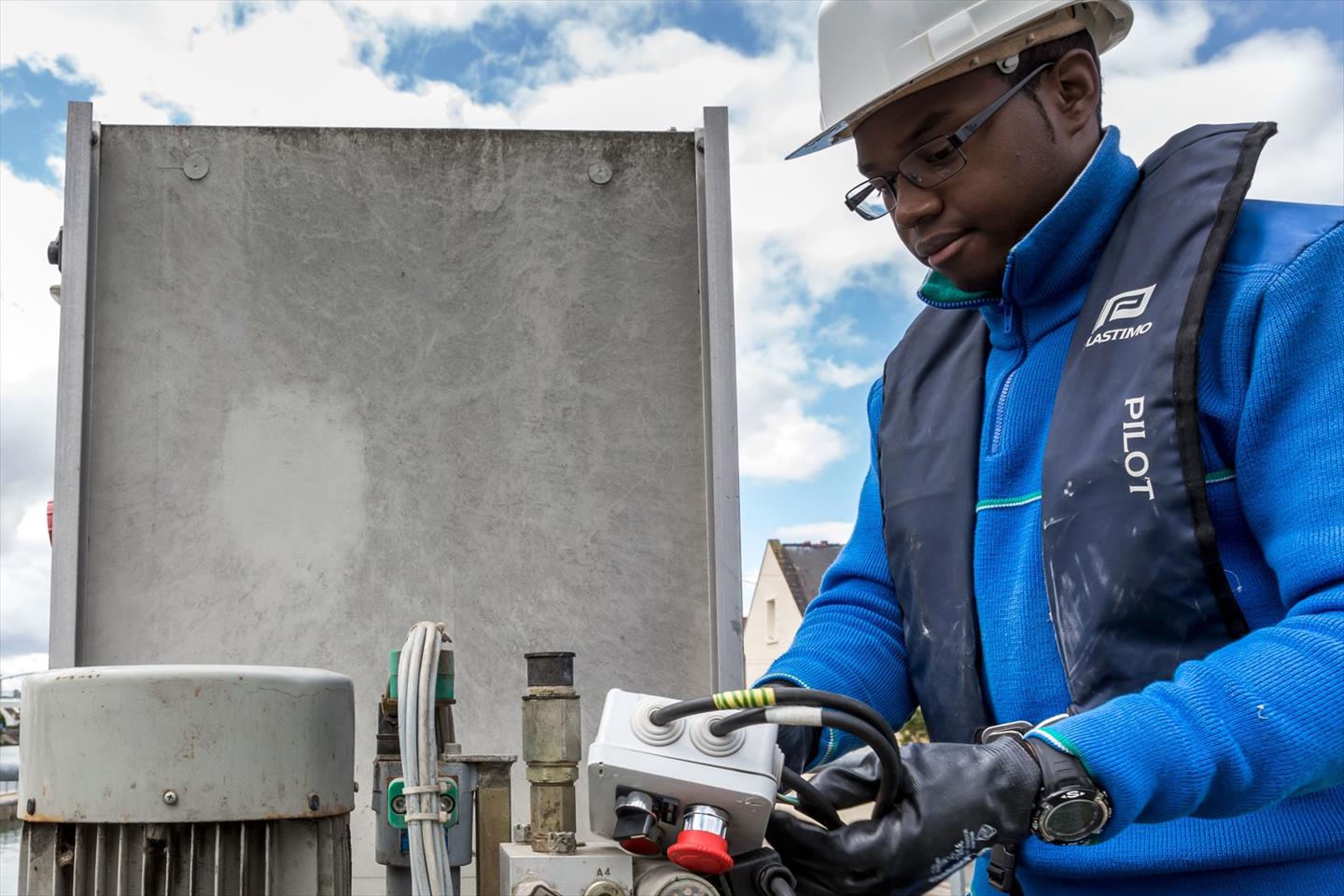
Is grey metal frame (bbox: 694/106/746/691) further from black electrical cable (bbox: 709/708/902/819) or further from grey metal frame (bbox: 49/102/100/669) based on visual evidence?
black electrical cable (bbox: 709/708/902/819)

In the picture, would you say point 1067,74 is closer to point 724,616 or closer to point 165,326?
point 724,616

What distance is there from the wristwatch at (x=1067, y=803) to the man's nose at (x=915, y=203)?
2.65 feet

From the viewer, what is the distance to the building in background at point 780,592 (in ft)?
86.5

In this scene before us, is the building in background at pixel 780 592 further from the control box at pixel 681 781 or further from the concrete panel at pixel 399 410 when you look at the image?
the control box at pixel 681 781

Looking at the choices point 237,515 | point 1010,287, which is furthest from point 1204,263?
point 237,515

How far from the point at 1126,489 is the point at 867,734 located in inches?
17.8

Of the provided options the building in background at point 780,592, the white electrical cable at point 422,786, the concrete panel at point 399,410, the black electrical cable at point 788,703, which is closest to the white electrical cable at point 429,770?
the white electrical cable at point 422,786

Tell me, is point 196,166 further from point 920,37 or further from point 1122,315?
point 1122,315

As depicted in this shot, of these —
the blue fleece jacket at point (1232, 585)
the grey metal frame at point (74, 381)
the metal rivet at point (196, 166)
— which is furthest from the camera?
the metal rivet at point (196, 166)

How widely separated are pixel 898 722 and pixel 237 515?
6.04 feet

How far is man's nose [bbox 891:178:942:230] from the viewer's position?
178cm

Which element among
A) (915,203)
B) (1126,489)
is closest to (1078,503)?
(1126,489)

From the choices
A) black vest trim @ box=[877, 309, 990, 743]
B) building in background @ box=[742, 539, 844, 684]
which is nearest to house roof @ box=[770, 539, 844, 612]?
building in background @ box=[742, 539, 844, 684]

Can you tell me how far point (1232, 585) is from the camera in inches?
58.5
